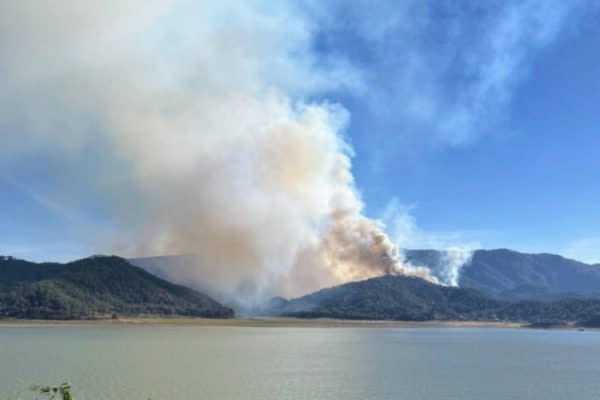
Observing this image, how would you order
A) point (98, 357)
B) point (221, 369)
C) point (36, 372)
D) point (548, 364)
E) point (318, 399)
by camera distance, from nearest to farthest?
point (318, 399) → point (36, 372) → point (221, 369) → point (98, 357) → point (548, 364)

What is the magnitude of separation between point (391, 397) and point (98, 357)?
7356 centimetres

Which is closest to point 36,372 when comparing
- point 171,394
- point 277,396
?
point 171,394

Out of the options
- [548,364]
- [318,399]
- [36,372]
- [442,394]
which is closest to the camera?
[318,399]

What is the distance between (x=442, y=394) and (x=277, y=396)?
959 inches

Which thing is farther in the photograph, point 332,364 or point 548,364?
point 548,364

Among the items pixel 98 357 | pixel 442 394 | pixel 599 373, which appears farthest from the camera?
pixel 98 357

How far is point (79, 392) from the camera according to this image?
86.6 m

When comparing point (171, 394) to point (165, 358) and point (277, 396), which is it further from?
point (165, 358)

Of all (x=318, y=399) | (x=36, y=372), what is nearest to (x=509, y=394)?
(x=318, y=399)

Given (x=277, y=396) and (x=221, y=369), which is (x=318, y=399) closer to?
(x=277, y=396)

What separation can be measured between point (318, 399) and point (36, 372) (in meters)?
49.4

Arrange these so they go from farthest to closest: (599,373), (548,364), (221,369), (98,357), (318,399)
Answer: (548,364) < (98,357) < (599,373) < (221,369) < (318,399)

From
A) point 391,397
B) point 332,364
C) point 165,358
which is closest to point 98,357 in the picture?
point 165,358

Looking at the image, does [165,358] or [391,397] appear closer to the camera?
[391,397]
